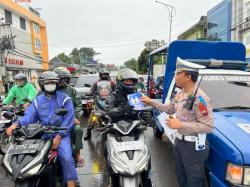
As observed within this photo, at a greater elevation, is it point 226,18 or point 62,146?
point 226,18

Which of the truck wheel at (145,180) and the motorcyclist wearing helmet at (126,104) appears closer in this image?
the truck wheel at (145,180)

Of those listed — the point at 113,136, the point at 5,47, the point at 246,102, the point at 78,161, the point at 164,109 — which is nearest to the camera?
the point at 113,136

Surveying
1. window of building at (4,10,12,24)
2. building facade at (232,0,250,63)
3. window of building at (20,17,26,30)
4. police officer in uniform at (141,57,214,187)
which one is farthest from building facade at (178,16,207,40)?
police officer in uniform at (141,57,214,187)

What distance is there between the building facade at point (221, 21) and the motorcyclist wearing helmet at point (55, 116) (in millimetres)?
24392

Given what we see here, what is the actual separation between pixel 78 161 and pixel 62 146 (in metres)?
1.36

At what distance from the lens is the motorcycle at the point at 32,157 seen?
9.38ft

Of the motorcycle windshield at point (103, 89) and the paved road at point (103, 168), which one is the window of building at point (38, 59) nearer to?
the motorcycle windshield at point (103, 89)

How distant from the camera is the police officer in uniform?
2.93m

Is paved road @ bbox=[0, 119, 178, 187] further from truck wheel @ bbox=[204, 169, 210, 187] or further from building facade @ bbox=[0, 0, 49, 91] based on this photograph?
building facade @ bbox=[0, 0, 49, 91]

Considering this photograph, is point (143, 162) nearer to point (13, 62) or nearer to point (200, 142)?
point (200, 142)

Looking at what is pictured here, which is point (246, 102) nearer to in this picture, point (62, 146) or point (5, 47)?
point (62, 146)

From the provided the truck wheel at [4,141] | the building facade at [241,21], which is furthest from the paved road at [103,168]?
the building facade at [241,21]

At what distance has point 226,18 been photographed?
27578 mm

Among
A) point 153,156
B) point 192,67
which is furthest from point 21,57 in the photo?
point 192,67
